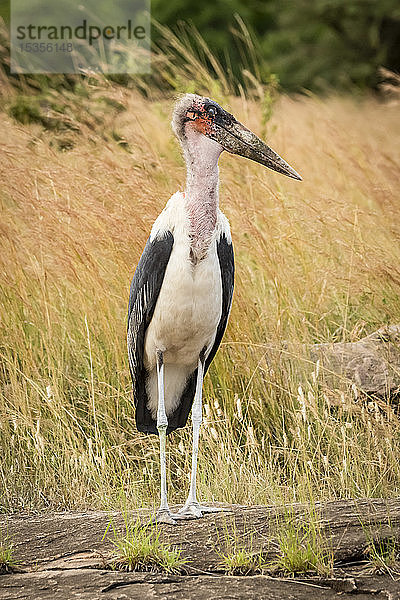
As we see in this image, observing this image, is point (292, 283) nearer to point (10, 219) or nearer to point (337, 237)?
point (337, 237)

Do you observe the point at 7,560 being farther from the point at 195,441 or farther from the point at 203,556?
the point at 195,441

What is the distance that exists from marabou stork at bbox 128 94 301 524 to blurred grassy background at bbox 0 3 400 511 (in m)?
0.51

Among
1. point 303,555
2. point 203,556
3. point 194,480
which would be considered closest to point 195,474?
point 194,480

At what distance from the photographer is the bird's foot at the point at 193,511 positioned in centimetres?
333

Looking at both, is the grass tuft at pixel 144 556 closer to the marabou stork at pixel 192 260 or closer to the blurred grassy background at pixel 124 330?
the marabou stork at pixel 192 260

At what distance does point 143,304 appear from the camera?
11.3ft

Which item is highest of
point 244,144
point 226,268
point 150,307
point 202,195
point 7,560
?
point 244,144

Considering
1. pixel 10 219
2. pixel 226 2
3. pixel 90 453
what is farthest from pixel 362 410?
pixel 226 2

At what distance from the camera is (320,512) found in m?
3.22

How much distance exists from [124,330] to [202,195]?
1.54 meters

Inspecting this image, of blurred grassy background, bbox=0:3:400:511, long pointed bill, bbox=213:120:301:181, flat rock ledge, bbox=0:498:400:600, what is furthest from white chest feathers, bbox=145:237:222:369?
flat rock ledge, bbox=0:498:400:600

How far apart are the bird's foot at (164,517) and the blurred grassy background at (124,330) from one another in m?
0.31

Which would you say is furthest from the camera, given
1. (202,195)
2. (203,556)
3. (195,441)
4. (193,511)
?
(195,441)

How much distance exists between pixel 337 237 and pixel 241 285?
0.82 metres
